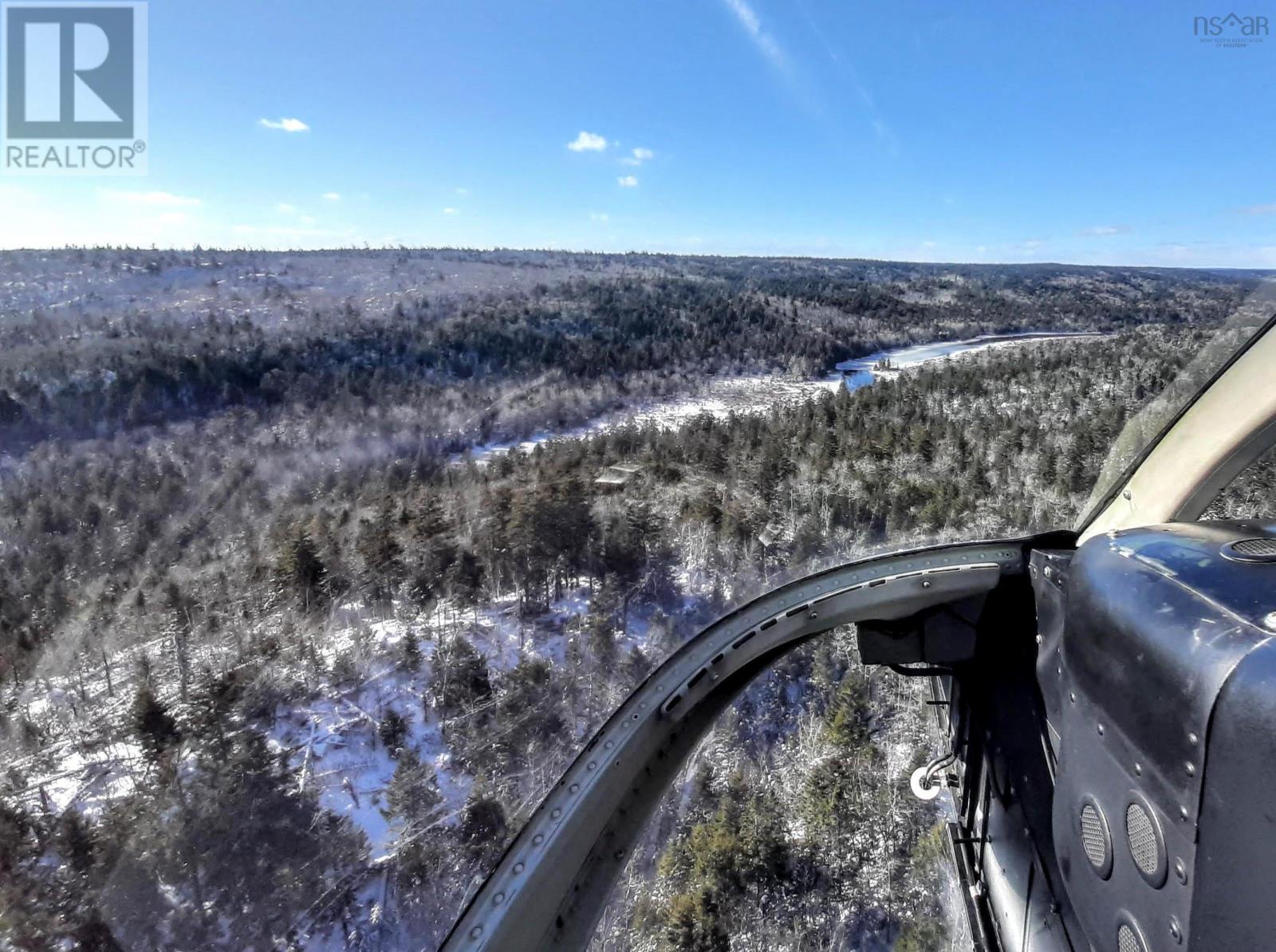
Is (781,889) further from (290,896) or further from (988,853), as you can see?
(988,853)

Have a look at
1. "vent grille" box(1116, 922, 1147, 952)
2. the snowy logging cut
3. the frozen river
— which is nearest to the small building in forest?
the snowy logging cut

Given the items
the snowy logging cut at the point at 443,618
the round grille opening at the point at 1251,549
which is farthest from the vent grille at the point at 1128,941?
the snowy logging cut at the point at 443,618

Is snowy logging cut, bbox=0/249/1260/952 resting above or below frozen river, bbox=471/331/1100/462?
below

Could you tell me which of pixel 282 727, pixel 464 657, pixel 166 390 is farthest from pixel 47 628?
pixel 166 390

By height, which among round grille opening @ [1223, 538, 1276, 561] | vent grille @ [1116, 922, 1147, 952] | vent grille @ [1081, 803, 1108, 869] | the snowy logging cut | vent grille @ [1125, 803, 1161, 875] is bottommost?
the snowy logging cut

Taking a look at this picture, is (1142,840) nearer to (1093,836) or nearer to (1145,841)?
(1145,841)

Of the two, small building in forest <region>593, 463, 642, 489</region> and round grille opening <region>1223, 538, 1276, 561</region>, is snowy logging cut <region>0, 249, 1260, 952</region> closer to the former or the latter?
small building in forest <region>593, 463, 642, 489</region>

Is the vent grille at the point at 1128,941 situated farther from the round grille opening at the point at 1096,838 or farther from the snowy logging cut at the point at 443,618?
the snowy logging cut at the point at 443,618
